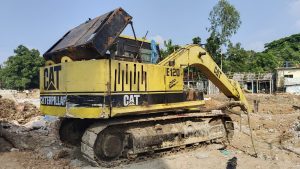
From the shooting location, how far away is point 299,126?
41.0 ft

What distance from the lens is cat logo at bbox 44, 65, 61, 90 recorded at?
7727 millimetres

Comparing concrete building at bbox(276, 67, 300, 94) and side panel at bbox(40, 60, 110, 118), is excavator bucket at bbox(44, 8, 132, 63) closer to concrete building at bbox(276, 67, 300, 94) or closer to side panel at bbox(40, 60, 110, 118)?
side panel at bbox(40, 60, 110, 118)

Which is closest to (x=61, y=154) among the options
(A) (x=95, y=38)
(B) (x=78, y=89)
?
(B) (x=78, y=89)

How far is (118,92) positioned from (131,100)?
15.5 inches

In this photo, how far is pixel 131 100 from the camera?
7.46 m

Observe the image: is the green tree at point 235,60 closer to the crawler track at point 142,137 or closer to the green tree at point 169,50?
the green tree at point 169,50

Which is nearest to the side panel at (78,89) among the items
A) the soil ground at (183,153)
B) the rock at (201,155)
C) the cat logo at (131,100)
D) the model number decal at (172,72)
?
the cat logo at (131,100)

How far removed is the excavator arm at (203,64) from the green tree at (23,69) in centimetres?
5366

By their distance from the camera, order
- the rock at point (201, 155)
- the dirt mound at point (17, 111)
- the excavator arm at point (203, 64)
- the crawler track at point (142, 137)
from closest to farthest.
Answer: the crawler track at point (142, 137)
the rock at point (201, 155)
the excavator arm at point (203, 64)
the dirt mound at point (17, 111)

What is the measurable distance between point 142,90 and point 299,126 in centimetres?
728

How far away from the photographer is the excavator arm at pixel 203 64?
8.71 metres

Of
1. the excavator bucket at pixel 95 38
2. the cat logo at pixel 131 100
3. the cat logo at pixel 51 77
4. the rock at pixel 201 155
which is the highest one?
the excavator bucket at pixel 95 38

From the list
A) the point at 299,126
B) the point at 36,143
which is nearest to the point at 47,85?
the point at 36,143

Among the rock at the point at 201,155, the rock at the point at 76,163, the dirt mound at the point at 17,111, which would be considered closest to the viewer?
the rock at the point at 76,163
